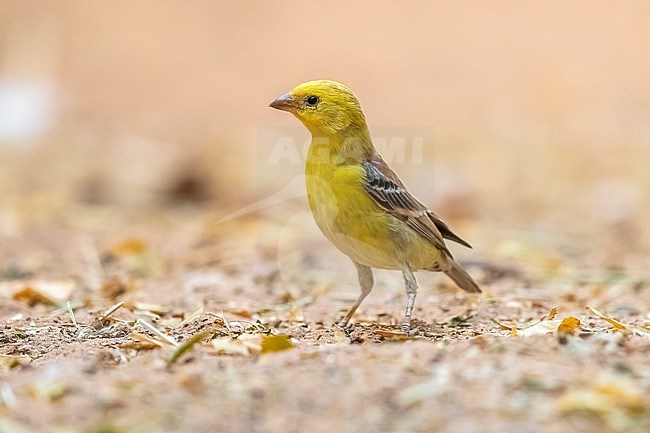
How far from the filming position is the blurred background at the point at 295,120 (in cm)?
866

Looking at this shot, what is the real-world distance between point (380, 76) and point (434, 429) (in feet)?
40.8

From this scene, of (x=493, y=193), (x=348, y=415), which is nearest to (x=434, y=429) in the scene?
(x=348, y=415)

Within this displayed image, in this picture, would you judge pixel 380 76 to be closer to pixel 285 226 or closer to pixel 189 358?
pixel 285 226

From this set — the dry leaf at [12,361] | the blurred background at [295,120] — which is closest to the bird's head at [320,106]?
the dry leaf at [12,361]

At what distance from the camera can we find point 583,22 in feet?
56.5

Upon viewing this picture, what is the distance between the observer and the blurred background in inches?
341

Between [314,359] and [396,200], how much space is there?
149cm

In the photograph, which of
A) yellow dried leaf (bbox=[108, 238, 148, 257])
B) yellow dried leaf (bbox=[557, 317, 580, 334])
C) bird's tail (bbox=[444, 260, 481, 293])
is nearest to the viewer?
yellow dried leaf (bbox=[557, 317, 580, 334])

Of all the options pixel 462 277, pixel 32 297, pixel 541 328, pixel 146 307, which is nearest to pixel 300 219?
pixel 462 277

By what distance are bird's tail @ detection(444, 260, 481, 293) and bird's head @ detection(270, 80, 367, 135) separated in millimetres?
1143

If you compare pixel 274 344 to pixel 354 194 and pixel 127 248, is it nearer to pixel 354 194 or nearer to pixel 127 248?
pixel 354 194

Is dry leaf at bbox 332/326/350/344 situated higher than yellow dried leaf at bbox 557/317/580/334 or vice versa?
yellow dried leaf at bbox 557/317/580/334

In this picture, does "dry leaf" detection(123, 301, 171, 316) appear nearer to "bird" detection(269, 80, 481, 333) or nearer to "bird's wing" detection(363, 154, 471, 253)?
"bird" detection(269, 80, 481, 333)

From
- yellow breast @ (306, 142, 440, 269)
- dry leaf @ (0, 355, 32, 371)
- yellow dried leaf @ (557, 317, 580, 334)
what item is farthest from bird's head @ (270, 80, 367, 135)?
dry leaf @ (0, 355, 32, 371)
